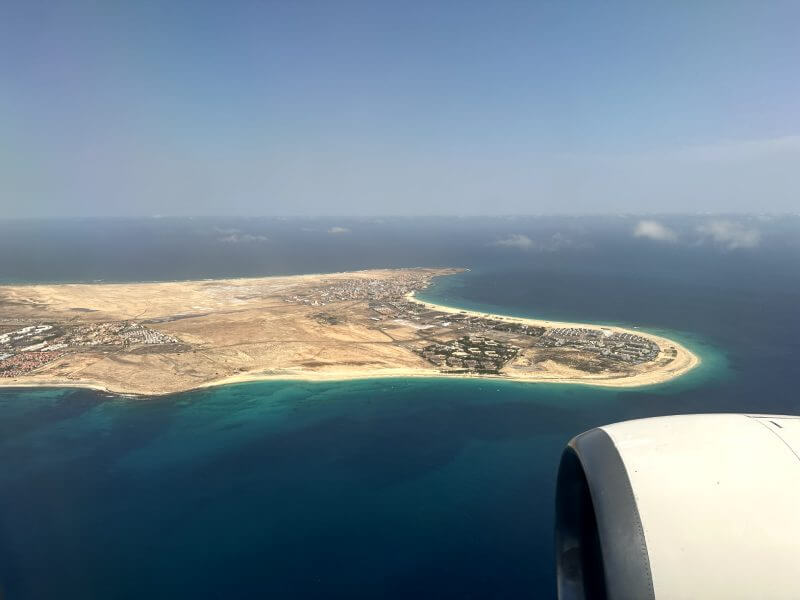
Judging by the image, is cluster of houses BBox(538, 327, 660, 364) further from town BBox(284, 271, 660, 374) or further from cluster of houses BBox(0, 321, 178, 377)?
cluster of houses BBox(0, 321, 178, 377)

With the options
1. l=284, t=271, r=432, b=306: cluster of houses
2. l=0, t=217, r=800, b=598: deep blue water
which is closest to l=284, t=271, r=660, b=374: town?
l=284, t=271, r=432, b=306: cluster of houses

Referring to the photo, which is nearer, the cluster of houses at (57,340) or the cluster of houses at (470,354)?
the cluster of houses at (57,340)

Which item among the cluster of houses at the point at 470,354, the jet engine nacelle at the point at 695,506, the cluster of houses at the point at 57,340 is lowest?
the cluster of houses at the point at 470,354

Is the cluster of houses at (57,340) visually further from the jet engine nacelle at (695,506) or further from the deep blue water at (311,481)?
the jet engine nacelle at (695,506)

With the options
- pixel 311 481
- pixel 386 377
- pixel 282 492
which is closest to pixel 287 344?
pixel 386 377

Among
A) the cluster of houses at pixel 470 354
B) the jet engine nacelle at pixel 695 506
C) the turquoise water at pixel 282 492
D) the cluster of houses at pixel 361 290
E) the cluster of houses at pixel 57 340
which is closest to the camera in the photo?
the jet engine nacelle at pixel 695 506

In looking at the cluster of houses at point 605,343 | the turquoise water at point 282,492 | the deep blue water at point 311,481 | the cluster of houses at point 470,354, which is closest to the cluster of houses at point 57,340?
the turquoise water at point 282,492

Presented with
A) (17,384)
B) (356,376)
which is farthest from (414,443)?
(17,384)
